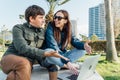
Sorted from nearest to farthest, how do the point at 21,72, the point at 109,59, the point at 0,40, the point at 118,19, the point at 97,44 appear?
the point at 21,72
the point at 109,59
the point at 97,44
the point at 118,19
the point at 0,40

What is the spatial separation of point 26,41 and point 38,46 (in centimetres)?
21

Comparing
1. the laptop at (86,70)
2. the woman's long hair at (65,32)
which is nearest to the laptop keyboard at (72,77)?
the laptop at (86,70)

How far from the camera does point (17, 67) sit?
3.23 metres

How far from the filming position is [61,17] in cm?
381

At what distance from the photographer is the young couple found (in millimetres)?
3234

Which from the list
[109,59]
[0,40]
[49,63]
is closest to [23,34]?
[49,63]

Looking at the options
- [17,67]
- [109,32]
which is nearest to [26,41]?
[17,67]

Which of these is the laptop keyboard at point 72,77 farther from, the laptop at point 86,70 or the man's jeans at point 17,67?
the man's jeans at point 17,67

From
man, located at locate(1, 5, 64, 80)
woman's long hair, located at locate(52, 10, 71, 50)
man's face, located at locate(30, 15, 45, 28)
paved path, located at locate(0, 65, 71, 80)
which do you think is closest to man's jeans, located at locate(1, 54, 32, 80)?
man, located at locate(1, 5, 64, 80)

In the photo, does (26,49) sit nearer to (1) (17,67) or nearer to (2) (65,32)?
(1) (17,67)

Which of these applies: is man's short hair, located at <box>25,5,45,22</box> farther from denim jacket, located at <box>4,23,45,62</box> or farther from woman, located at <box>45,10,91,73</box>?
woman, located at <box>45,10,91,73</box>

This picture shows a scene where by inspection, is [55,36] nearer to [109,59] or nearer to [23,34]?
[23,34]

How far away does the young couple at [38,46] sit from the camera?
323 cm

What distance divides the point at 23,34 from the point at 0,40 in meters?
45.4
